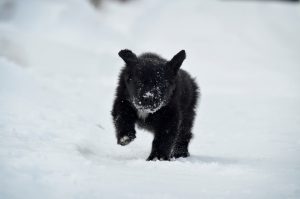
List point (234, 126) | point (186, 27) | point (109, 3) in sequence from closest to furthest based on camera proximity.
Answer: point (234, 126) < point (186, 27) < point (109, 3)

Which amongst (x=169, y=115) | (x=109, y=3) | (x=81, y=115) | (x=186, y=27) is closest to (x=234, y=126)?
(x=81, y=115)

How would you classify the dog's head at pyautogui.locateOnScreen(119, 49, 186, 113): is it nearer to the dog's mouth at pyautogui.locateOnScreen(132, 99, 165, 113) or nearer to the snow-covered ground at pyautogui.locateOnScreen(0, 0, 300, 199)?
the dog's mouth at pyautogui.locateOnScreen(132, 99, 165, 113)

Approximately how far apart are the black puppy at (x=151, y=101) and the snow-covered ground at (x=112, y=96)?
35 centimetres

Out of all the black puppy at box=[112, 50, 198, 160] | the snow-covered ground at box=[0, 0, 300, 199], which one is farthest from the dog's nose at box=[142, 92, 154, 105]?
the snow-covered ground at box=[0, 0, 300, 199]

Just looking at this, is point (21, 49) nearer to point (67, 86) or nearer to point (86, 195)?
point (67, 86)

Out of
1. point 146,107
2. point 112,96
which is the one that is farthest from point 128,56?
point 112,96

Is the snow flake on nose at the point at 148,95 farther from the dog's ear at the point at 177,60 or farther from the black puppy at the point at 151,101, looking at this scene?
the dog's ear at the point at 177,60

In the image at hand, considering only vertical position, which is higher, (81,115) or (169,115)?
(81,115)

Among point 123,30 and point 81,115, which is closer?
point 81,115

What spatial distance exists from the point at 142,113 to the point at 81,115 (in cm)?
322

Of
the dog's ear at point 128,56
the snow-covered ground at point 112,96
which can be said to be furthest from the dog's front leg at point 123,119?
the dog's ear at point 128,56

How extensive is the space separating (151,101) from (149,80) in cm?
34

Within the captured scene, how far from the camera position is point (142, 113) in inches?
307

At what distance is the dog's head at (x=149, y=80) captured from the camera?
290 inches
